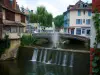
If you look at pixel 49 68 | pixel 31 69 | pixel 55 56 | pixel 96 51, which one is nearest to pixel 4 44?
pixel 31 69

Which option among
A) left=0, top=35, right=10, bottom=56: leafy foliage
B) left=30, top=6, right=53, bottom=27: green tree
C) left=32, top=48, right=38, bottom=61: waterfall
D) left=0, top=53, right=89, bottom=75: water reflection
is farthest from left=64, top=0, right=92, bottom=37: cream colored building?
left=0, top=35, right=10, bottom=56: leafy foliage

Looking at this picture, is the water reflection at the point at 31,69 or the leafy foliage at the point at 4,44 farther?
the leafy foliage at the point at 4,44

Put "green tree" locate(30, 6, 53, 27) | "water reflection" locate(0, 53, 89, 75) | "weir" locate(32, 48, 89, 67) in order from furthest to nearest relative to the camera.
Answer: "green tree" locate(30, 6, 53, 27) → "weir" locate(32, 48, 89, 67) → "water reflection" locate(0, 53, 89, 75)

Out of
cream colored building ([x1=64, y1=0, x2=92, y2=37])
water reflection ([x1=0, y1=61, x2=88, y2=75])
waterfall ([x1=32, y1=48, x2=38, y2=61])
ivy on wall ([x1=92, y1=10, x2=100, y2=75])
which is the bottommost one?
water reflection ([x1=0, y1=61, x2=88, y2=75])

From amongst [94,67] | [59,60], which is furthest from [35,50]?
[94,67]

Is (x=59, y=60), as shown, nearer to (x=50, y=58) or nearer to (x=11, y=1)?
(x=50, y=58)

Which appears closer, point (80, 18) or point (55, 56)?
point (55, 56)

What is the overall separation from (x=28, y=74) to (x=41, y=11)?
4330cm

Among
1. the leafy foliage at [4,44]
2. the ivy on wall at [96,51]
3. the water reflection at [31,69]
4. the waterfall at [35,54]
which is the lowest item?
the water reflection at [31,69]

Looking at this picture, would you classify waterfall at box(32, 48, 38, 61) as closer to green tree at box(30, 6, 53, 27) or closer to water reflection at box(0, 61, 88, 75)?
water reflection at box(0, 61, 88, 75)

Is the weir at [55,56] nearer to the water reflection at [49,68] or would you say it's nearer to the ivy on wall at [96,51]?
the water reflection at [49,68]

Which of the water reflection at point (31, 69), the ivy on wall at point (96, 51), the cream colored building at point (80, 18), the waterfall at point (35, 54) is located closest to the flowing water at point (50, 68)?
the water reflection at point (31, 69)

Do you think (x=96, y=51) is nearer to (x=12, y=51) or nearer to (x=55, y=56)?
(x=55, y=56)

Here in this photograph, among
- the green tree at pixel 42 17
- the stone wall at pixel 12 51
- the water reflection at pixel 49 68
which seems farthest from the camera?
the green tree at pixel 42 17
